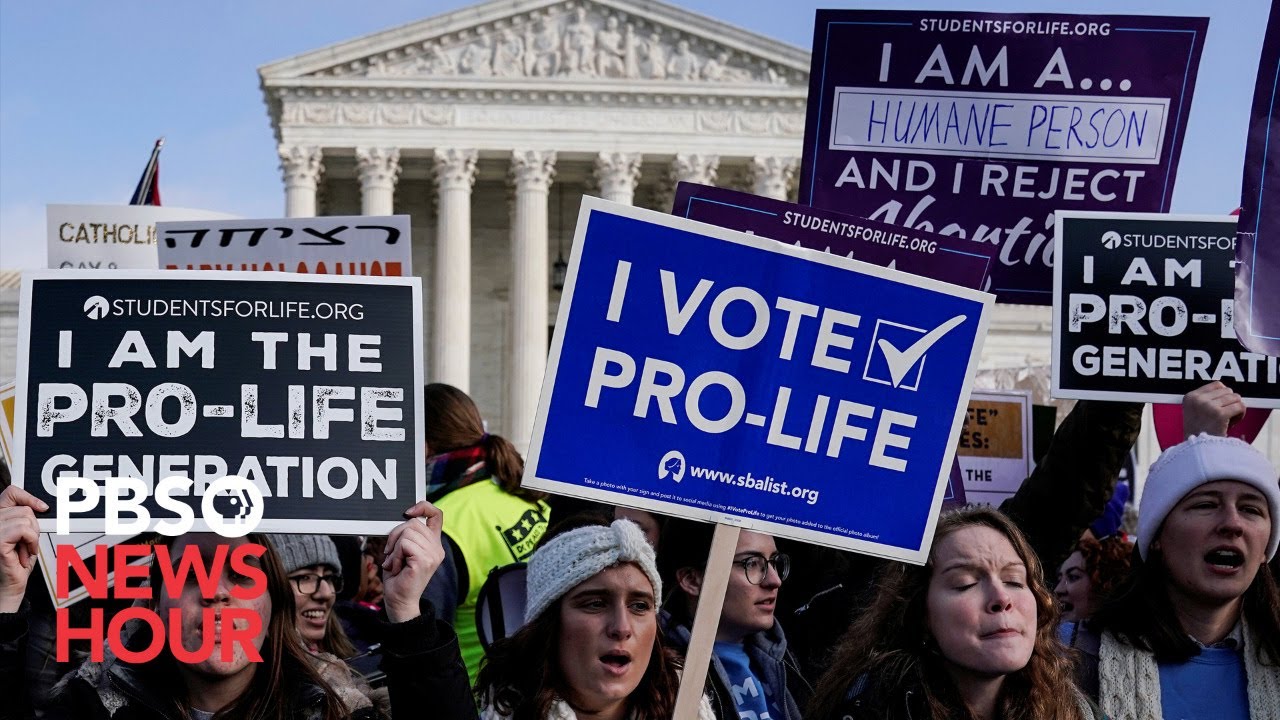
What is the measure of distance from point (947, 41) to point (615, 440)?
3485mm

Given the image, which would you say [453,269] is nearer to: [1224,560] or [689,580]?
[689,580]

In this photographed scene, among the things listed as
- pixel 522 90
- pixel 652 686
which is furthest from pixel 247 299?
pixel 522 90

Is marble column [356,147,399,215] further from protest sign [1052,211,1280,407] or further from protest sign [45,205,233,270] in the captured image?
protest sign [1052,211,1280,407]

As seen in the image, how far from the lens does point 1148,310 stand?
17.6 ft

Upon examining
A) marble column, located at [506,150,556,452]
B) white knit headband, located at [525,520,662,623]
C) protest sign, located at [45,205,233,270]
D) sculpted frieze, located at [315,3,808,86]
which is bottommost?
marble column, located at [506,150,556,452]

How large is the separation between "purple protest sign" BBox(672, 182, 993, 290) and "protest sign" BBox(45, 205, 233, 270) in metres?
7.05

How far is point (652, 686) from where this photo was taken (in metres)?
4.20

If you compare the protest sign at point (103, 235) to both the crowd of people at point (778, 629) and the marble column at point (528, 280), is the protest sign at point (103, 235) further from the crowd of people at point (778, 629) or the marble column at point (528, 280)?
the marble column at point (528, 280)

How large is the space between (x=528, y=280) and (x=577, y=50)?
7.42 metres

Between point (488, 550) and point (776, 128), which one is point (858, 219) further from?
point (776, 128)

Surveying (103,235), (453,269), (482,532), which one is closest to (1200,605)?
(482,532)

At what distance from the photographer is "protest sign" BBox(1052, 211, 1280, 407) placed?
5.27 metres

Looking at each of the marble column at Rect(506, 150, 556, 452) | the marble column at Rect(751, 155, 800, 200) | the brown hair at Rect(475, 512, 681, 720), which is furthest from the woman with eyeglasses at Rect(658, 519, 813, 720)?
the marble column at Rect(751, 155, 800, 200)

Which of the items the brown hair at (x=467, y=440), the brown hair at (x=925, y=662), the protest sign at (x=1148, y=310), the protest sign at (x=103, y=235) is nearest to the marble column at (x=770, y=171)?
the protest sign at (x=103, y=235)
